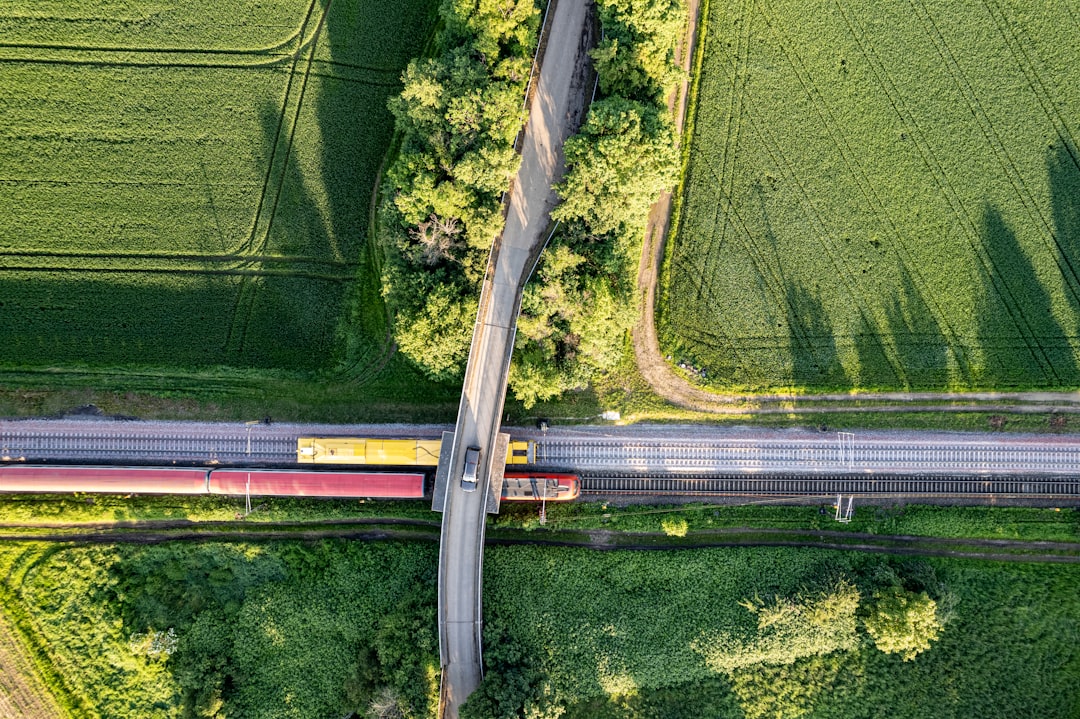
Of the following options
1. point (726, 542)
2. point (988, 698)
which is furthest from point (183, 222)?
point (988, 698)

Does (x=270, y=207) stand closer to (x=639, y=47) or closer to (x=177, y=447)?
(x=177, y=447)

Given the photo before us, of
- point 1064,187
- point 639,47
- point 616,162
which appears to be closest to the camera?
point 616,162

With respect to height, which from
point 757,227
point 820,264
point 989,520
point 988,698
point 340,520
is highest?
point 757,227

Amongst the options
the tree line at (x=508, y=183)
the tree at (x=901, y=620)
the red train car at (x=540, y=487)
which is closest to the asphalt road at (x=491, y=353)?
the tree line at (x=508, y=183)

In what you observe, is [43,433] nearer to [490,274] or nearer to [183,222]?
[183,222]

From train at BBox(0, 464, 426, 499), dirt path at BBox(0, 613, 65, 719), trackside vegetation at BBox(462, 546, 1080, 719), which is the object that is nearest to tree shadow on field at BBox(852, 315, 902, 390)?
trackside vegetation at BBox(462, 546, 1080, 719)

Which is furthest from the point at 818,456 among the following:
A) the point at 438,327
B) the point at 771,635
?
the point at 438,327
